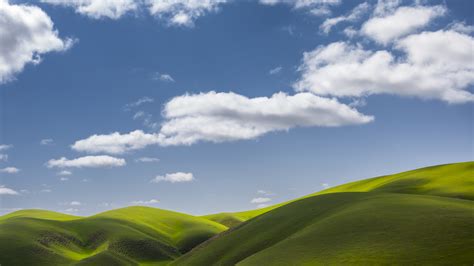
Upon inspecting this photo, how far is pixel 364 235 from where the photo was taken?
5134 centimetres

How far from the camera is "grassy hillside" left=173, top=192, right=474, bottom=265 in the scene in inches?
1697

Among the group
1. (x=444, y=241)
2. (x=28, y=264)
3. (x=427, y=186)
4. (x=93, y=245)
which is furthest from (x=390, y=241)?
(x=93, y=245)

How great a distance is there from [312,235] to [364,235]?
352 inches

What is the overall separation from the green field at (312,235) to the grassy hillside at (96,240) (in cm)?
27

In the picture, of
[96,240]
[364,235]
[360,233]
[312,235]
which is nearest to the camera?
[364,235]

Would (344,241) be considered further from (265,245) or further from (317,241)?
(265,245)

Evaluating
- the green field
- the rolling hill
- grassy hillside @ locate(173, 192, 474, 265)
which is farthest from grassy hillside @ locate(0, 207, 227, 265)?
grassy hillside @ locate(173, 192, 474, 265)

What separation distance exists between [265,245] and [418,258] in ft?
101

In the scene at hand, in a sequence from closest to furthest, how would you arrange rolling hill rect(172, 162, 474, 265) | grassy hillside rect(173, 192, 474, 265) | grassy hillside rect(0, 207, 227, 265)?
grassy hillside rect(173, 192, 474, 265), rolling hill rect(172, 162, 474, 265), grassy hillside rect(0, 207, 227, 265)

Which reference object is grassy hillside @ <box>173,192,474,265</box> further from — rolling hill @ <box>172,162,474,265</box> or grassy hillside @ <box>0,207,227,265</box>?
grassy hillside @ <box>0,207,227,265</box>

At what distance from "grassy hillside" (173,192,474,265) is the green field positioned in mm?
104

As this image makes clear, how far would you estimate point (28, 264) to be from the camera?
99.1m

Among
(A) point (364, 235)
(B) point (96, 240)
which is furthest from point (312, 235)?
(B) point (96, 240)

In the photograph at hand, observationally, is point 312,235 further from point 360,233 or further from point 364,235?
point 364,235
